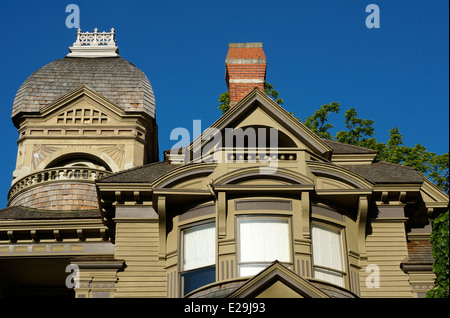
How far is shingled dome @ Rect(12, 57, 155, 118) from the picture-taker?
Answer: 3216 centimetres

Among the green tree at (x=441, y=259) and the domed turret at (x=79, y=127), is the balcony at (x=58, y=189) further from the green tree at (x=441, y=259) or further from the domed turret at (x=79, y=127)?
the green tree at (x=441, y=259)

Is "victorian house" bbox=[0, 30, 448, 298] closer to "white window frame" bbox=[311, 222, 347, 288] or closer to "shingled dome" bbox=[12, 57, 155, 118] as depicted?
"white window frame" bbox=[311, 222, 347, 288]

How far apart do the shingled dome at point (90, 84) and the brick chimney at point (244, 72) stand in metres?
8.83

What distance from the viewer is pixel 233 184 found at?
1908cm

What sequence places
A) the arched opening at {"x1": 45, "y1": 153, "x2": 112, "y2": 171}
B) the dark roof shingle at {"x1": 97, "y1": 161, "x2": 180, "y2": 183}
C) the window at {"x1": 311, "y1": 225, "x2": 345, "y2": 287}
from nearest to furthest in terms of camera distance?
the window at {"x1": 311, "y1": 225, "x2": 345, "y2": 287}
the dark roof shingle at {"x1": 97, "y1": 161, "x2": 180, "y2": 183}
the arched opening at {"x1": 45, "y1": 153, "x2": 112, "y2": 171}

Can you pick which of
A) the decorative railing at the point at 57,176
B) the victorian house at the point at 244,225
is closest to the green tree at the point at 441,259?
the victorian house at the point at 244,225

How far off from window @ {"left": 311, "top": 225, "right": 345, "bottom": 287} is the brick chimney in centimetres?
553

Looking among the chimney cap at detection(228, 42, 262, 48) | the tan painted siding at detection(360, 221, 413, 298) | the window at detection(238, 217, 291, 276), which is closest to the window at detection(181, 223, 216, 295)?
the window at detection(238, 217, 291, 276)

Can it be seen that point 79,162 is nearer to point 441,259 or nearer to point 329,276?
point 329,276

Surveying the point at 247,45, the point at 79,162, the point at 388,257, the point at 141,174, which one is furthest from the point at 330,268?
the point at 79,162

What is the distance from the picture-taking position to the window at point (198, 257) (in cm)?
1883

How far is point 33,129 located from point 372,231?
15.7 meters
